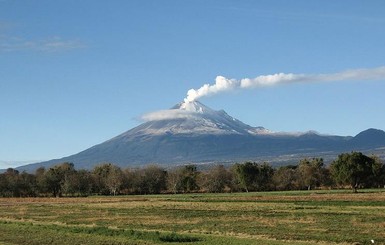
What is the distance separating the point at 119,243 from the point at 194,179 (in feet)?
379

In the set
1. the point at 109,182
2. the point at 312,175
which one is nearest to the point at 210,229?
the point at 312,175

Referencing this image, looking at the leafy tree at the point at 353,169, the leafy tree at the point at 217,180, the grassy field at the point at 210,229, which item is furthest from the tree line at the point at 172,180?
the grassy field at the point at 210,229

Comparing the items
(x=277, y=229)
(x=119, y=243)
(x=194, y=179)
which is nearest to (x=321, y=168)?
(x=194, y=179)

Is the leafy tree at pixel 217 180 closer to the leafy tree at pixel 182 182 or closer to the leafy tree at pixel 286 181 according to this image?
the leafy tree at pixel 182 182

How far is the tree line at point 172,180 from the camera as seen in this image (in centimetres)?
14150

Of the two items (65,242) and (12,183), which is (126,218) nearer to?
(65,242)

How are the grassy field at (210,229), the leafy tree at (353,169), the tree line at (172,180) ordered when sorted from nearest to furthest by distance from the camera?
1. the grassy field at (210,229)
2. the leafy tree at (353,169)
3. the tree line at (172,180)

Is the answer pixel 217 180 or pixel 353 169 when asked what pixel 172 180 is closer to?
pixel 217 180

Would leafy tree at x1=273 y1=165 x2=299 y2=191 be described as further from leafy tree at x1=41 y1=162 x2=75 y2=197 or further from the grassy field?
the grassy field

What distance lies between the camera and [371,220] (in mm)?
48938

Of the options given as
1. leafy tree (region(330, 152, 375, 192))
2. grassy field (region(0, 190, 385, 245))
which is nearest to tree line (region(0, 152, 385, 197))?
leafy tree (region(330, 152, 375, 192))

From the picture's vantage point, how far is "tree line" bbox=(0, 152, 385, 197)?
142 meters

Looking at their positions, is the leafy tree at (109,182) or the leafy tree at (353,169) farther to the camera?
the leafy tree at (109,182)

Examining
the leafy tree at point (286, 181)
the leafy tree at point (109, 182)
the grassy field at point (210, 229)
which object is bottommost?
the grassy field at point (210, 229)
